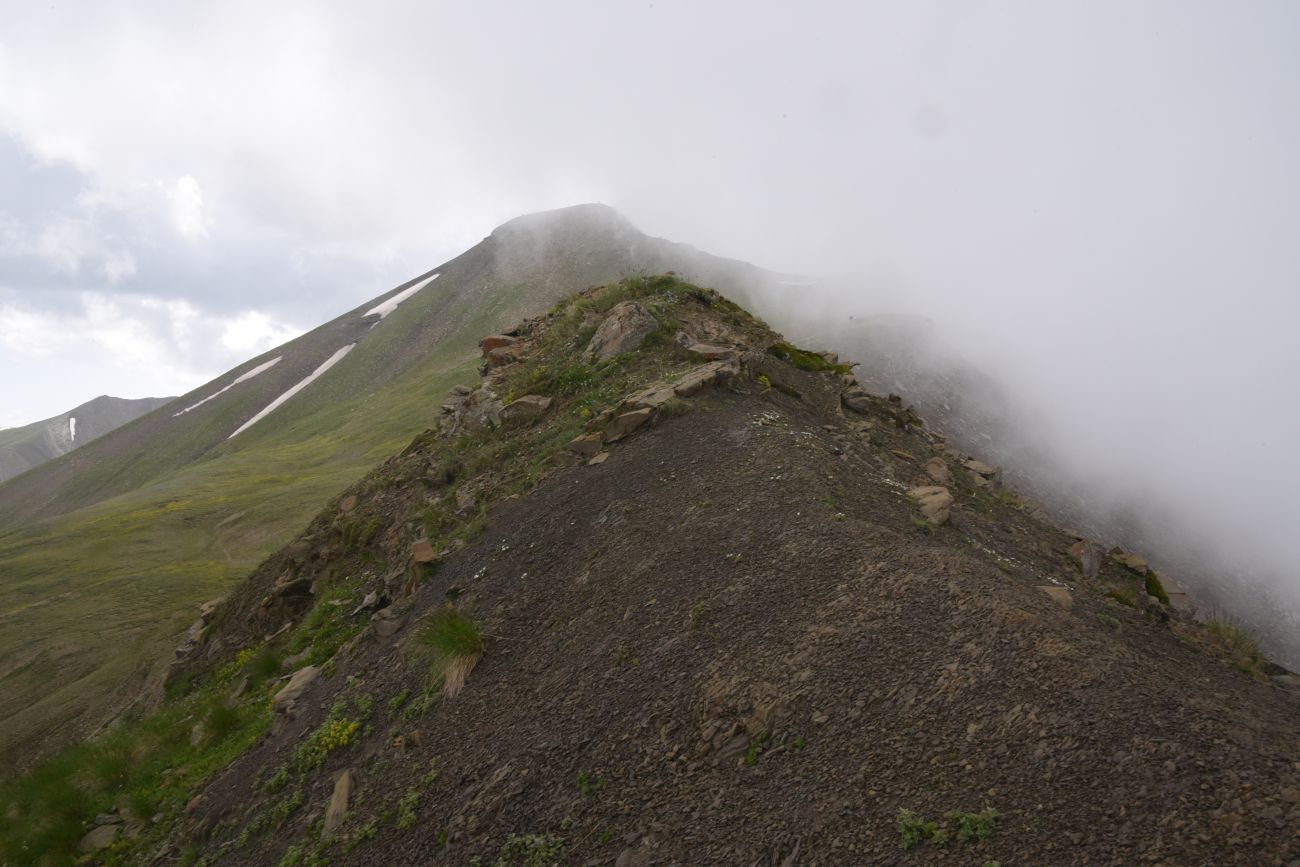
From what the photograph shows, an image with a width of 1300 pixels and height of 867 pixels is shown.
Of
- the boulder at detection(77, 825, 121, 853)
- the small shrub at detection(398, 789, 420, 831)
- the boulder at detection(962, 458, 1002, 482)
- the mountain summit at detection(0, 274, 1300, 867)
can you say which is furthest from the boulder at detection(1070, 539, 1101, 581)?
the boulder at detection(77, 825, 121, 853)

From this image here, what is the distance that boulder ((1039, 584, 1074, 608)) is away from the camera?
25.8 feet

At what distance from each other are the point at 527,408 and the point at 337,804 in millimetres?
8754

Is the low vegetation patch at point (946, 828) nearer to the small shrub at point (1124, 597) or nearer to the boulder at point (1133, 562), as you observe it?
the small shrub at point (1124, 597)

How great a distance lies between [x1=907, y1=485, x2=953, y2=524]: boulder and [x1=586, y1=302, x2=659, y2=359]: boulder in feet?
22.7

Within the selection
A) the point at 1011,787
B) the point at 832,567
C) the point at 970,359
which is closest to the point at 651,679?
the point at 832,567

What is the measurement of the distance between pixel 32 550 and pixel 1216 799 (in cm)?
4899

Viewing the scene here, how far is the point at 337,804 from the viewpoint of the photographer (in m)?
7.49

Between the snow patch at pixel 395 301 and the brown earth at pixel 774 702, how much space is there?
71771 millimetres

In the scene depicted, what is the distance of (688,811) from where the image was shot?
18.5ft

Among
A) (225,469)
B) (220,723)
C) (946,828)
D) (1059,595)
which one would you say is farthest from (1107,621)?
(225,469)

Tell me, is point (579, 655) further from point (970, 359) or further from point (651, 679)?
point (970, 359)

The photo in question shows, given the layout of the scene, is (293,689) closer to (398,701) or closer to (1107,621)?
(398,701)

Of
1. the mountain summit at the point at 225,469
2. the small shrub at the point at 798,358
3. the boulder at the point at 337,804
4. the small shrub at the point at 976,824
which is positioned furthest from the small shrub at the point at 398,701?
the mountain summit at the point at 225,469

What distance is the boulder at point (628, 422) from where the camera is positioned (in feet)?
40.1
